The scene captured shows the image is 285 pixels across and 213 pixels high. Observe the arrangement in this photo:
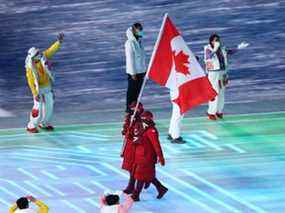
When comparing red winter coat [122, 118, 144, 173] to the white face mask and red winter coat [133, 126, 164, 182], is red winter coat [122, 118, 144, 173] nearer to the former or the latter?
red winter coat [133, 126, 164, 182]

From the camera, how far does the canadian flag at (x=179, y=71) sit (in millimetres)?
16125

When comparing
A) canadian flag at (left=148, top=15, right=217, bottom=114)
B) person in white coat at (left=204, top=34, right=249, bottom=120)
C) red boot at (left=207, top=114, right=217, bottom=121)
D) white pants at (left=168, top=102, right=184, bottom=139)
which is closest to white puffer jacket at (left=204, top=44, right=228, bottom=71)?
person in white coat at (left=204, top=34, right=249, bottom=120)

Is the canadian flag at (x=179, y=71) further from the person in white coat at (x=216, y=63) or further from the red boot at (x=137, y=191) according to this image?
the person in white coat at (x=216, y=63)

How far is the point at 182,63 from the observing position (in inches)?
642

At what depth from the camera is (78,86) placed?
2380 cm

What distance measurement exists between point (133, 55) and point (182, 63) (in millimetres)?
4135

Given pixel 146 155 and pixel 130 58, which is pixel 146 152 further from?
pixel 130 58

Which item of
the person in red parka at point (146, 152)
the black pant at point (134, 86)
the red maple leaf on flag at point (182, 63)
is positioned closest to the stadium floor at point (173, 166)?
the person in red parka at point (146, 152)

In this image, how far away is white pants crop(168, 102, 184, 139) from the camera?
19.0 m

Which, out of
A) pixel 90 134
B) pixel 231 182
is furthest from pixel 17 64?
pixel 231 182

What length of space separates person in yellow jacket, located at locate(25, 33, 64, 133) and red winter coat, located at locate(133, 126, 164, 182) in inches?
176

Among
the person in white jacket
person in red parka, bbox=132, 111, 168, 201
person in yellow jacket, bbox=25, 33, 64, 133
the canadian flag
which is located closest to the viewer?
person in red parka, bbox=132, 111, 168, 201

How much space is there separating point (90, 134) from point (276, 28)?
8732 mm

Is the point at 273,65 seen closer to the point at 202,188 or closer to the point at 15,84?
the point at 15,84
